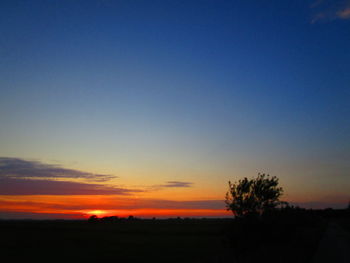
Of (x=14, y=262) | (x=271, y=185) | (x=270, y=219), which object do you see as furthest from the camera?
(x=271, y=185)

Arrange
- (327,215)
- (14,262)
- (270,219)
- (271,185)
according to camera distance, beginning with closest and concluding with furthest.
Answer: (270,219)
(14,262)
(271,185)
(327,215)

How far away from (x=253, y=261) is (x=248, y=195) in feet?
60.2

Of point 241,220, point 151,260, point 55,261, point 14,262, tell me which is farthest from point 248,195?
point 14,262

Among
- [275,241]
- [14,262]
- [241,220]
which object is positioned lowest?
[14,262]

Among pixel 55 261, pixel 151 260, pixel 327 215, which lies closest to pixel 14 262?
pixel 55 261

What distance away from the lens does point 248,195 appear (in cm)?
4147

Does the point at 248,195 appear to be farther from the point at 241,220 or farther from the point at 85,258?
the point at 85,258

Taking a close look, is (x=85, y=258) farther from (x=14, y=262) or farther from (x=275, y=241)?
(x=275, y=241)

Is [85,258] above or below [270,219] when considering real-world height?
below

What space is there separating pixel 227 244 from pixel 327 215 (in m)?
167

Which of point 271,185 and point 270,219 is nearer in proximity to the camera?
point 270,219

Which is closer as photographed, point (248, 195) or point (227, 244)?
point (227, 244)

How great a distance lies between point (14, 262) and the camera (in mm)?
39781

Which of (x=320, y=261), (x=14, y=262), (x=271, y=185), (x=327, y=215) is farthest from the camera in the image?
(x=327, y=215)
